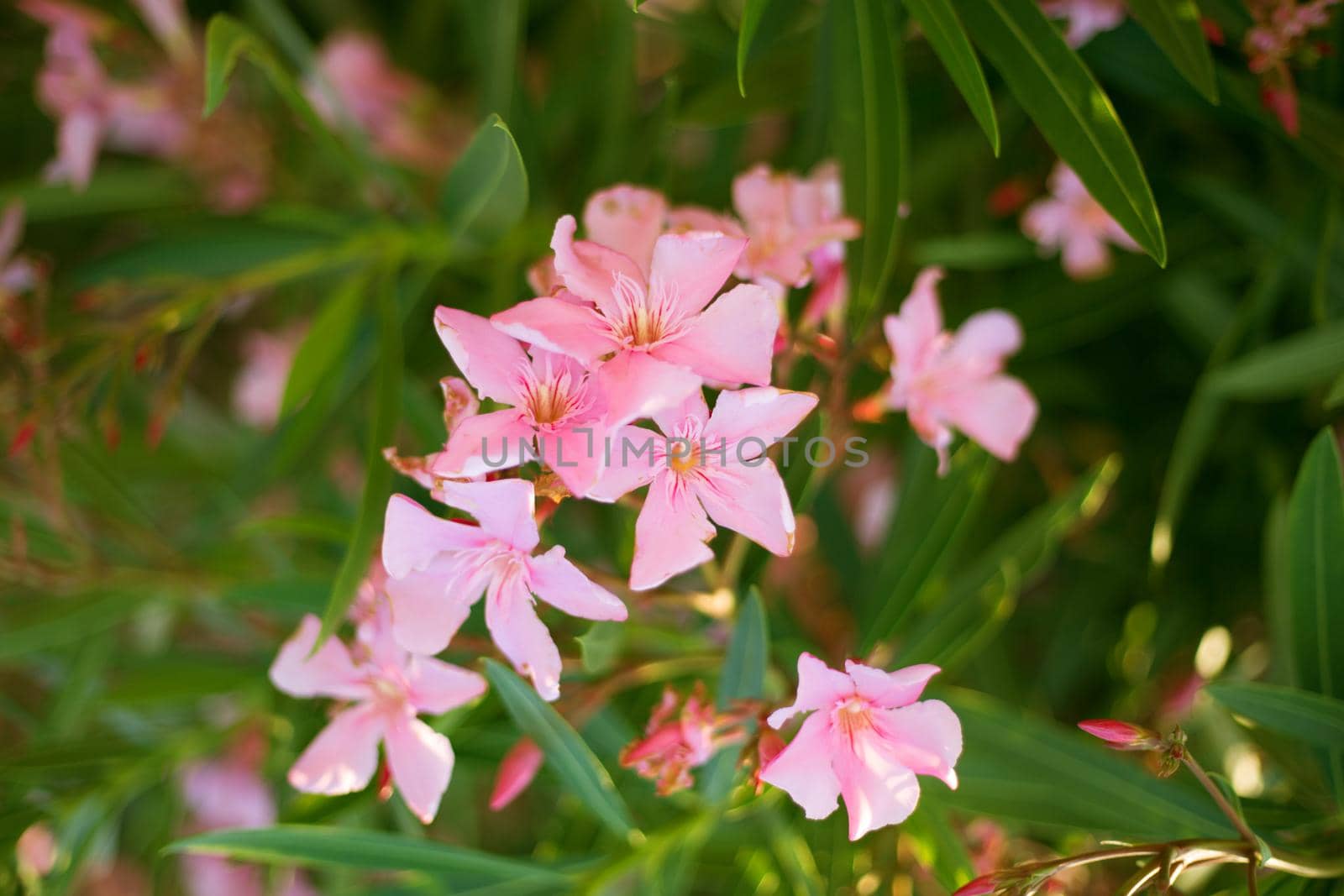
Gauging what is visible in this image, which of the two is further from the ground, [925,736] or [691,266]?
[691,266]

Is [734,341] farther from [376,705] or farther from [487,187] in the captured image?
[376,705]

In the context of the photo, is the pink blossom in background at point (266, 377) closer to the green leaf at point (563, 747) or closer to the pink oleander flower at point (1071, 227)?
the green leaf at point (563, 747)

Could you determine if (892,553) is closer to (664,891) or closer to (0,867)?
(664,891)

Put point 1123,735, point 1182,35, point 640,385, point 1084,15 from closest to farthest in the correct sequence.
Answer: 1. point 640,385
2. point 1123,735
3. point 1182,35
4. point 1084,15

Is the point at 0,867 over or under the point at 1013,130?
under

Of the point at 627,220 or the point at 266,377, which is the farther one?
the point at 266,377

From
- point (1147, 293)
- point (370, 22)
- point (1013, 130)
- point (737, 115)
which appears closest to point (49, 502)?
point (737, 115)

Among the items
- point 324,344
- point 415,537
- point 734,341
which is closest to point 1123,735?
point 734,341
